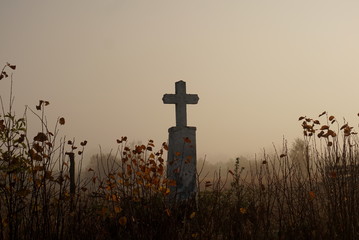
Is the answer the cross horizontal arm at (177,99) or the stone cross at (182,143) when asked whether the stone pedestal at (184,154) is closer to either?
the stone cross at (182,143)

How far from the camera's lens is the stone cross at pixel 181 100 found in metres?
8.81

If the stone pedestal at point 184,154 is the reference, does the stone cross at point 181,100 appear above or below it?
above

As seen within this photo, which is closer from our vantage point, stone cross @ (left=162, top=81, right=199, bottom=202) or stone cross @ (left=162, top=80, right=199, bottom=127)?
stone cross @ (left=162, top=81, right=199, bottom=202)

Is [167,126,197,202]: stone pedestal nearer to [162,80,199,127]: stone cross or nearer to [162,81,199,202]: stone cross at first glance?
[162,81,199,202]: stone cross

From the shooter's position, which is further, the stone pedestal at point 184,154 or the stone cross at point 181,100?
the stone cross at point 181,100

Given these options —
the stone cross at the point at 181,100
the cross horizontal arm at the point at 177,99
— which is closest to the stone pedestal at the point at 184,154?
the stone cross at the point at 181,100

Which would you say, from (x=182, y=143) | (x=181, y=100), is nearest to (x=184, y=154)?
(x=182, y=143)

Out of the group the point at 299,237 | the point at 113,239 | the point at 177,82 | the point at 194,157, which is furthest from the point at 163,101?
the point at 299,237

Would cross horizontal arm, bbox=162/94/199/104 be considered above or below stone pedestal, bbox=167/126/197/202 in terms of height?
above

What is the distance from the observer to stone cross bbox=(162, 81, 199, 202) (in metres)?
8.41

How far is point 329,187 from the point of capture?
468cm

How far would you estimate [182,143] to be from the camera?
8531mm

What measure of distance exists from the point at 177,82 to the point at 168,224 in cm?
583

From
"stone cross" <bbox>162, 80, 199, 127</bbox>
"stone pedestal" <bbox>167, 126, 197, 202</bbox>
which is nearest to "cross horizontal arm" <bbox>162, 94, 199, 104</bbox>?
"stone cross" <bbox>162, 80, 199, 127</bbox>
